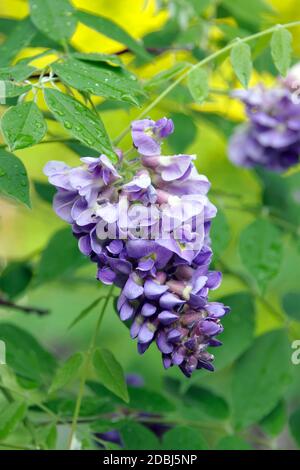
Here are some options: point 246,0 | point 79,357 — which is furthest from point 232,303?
point 246,0

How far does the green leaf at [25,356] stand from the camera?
5.01ft

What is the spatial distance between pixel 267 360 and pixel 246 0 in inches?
32.1

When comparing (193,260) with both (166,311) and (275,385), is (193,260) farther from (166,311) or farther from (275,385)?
(275,385)

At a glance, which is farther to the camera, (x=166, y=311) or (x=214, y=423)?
(x=214, y=423)

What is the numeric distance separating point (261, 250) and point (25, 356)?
1.64 feet

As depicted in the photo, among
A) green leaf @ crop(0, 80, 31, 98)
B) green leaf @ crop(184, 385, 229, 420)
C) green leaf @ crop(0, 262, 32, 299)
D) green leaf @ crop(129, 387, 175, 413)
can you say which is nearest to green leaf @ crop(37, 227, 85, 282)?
green leaf @ crop(0, 262, 32, 299)

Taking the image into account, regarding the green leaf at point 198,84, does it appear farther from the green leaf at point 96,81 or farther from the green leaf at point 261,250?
the green leaf at point 261,250

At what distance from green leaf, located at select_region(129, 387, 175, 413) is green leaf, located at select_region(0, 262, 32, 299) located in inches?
16.4

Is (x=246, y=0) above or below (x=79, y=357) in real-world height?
above

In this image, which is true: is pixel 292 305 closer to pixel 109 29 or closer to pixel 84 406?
pixel 84 406

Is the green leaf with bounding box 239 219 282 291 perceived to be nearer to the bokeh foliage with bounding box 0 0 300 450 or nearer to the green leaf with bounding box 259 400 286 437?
the bokeh foliage with bounding box 0 0 300 450

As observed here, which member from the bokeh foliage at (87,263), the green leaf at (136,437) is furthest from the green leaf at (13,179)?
the green leaf at (136,437)

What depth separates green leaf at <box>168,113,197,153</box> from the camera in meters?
1.79

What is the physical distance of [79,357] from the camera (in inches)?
51.4
